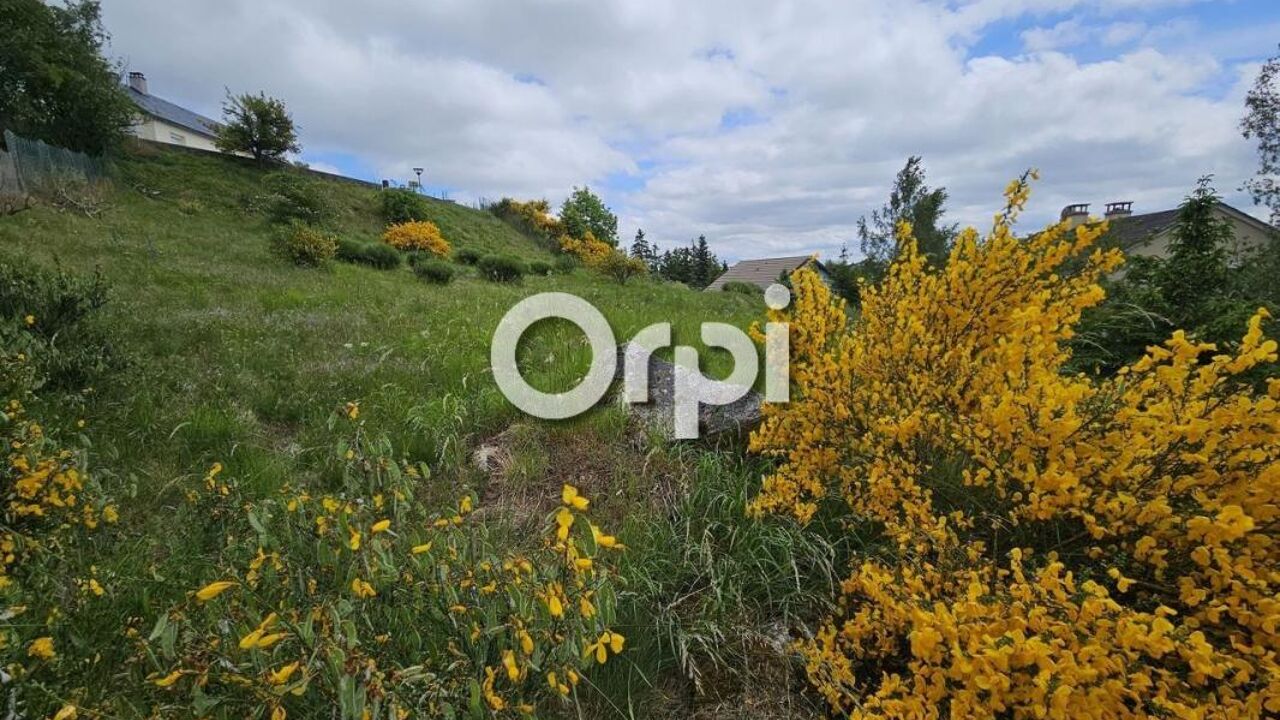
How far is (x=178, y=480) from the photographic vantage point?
3186 mm

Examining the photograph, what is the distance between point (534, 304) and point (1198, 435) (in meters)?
7.22

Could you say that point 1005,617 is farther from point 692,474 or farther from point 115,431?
point 115,431

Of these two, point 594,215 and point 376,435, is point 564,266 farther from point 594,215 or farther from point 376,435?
point 594,215

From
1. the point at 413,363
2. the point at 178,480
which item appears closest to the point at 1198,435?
the point at 178,480

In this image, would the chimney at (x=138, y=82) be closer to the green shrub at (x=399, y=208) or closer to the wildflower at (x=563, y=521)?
the green shrub at (x=399, y=208)

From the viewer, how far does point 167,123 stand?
3631 cm

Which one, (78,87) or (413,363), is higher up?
(78,87)

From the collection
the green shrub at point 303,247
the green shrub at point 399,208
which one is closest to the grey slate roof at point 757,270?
the green shrub at point 399,208

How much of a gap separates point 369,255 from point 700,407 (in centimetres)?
1283

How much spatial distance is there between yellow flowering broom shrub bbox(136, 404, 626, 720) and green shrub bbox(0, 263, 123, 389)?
130 inches

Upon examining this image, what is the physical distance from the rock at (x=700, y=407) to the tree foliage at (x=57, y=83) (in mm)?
25078

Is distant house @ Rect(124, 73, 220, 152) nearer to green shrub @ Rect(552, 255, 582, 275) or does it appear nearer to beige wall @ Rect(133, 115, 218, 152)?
beige wall @ Rect(133, 115, 218, 152)

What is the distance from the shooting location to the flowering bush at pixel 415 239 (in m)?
19.2

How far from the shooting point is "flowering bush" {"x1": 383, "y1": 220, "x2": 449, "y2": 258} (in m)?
19.2
